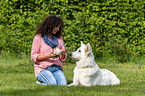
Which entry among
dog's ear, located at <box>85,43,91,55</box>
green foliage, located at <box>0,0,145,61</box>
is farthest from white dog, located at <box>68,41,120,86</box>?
green foliage, located at <box>0,0,145,61</box>

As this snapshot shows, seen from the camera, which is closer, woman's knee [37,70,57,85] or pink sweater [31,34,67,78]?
woman's knee [37,70,57,85]

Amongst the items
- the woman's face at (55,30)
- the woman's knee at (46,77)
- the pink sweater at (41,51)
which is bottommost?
the woman's knee at (46,77)

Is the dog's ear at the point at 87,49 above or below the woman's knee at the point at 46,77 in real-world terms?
above

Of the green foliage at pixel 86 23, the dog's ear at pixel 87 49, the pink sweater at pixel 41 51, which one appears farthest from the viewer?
the green foliage at pixel 86 23

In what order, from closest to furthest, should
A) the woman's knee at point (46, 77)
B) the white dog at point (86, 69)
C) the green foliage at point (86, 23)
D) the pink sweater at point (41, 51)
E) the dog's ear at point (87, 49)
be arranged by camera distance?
the dog's ear at point (87, 49) < the white dog at point (86, 69) < the woman's knee at point (46, 77) < the pink sweater at point (41, 51) < the green foliage at point (86, 23)

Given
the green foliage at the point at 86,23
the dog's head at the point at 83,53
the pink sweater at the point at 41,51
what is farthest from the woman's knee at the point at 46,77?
the green foliage at the point at 86,23

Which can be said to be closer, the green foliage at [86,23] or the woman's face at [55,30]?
the woman's face at [55,30]

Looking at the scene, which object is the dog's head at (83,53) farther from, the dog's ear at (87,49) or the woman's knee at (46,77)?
the woman's knee at (46,77)

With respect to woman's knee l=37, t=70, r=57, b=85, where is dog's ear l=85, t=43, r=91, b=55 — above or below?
above

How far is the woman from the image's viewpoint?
554cm

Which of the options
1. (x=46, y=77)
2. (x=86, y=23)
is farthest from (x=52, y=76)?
(x=86, y=23)

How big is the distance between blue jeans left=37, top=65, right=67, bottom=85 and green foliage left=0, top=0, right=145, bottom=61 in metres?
4.07

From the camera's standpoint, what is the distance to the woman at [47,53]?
18.2 feet

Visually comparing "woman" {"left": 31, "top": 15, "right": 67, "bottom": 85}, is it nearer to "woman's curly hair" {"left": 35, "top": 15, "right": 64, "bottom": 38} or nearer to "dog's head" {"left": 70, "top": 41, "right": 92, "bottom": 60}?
"woman's curly hair" {"left": 35, "top": 15, "right": 64, "bottom": 38}
